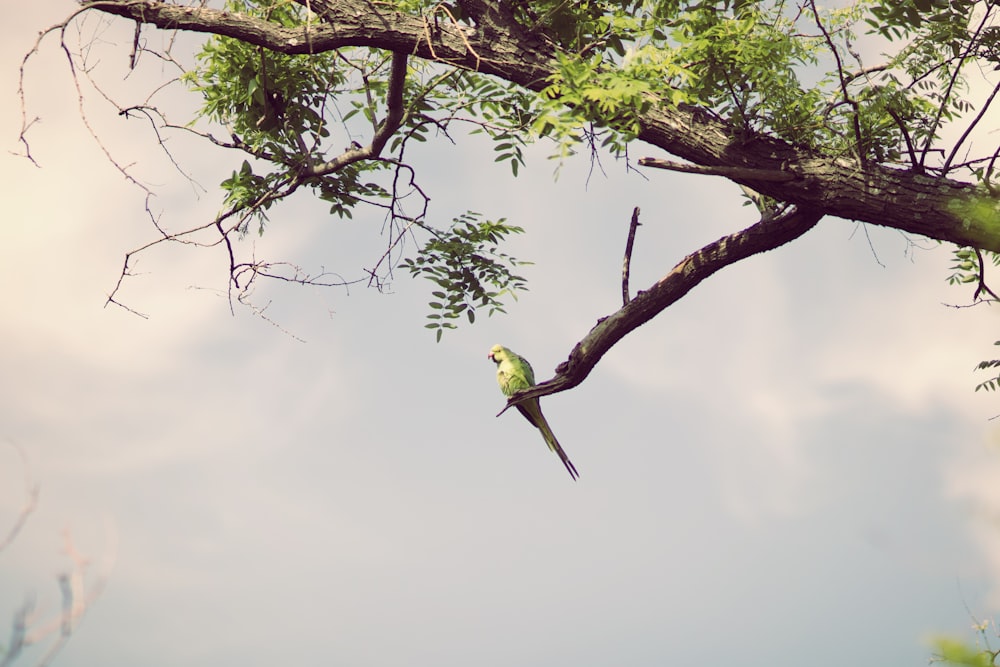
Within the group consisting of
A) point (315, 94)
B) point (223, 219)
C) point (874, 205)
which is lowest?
point (874, 205)

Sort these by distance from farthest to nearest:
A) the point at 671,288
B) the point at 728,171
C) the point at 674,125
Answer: the point at 671,288
the point at 674,125
the point at 728,171

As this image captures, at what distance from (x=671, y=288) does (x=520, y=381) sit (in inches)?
57.9

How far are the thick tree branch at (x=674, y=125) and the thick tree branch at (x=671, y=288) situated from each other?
240 mm

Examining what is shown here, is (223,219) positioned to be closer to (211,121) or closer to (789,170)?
(211,121)

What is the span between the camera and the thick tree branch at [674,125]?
435 centimetres

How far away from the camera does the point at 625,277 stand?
520 cm

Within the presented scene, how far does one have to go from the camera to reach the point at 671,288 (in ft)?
16.5

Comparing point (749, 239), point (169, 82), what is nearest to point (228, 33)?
point (169, 82)

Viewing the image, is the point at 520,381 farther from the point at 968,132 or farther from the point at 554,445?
the point at 968,132

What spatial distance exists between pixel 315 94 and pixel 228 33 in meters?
1.02

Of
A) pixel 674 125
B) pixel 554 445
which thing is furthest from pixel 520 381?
pixel 674 125

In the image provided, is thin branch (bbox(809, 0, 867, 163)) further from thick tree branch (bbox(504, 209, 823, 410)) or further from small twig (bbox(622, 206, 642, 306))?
small twig (bbox(622, 206, 642, 306))

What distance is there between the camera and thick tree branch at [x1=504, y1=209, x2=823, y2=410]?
484cm

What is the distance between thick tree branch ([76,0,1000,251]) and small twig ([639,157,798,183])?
0.02 m
